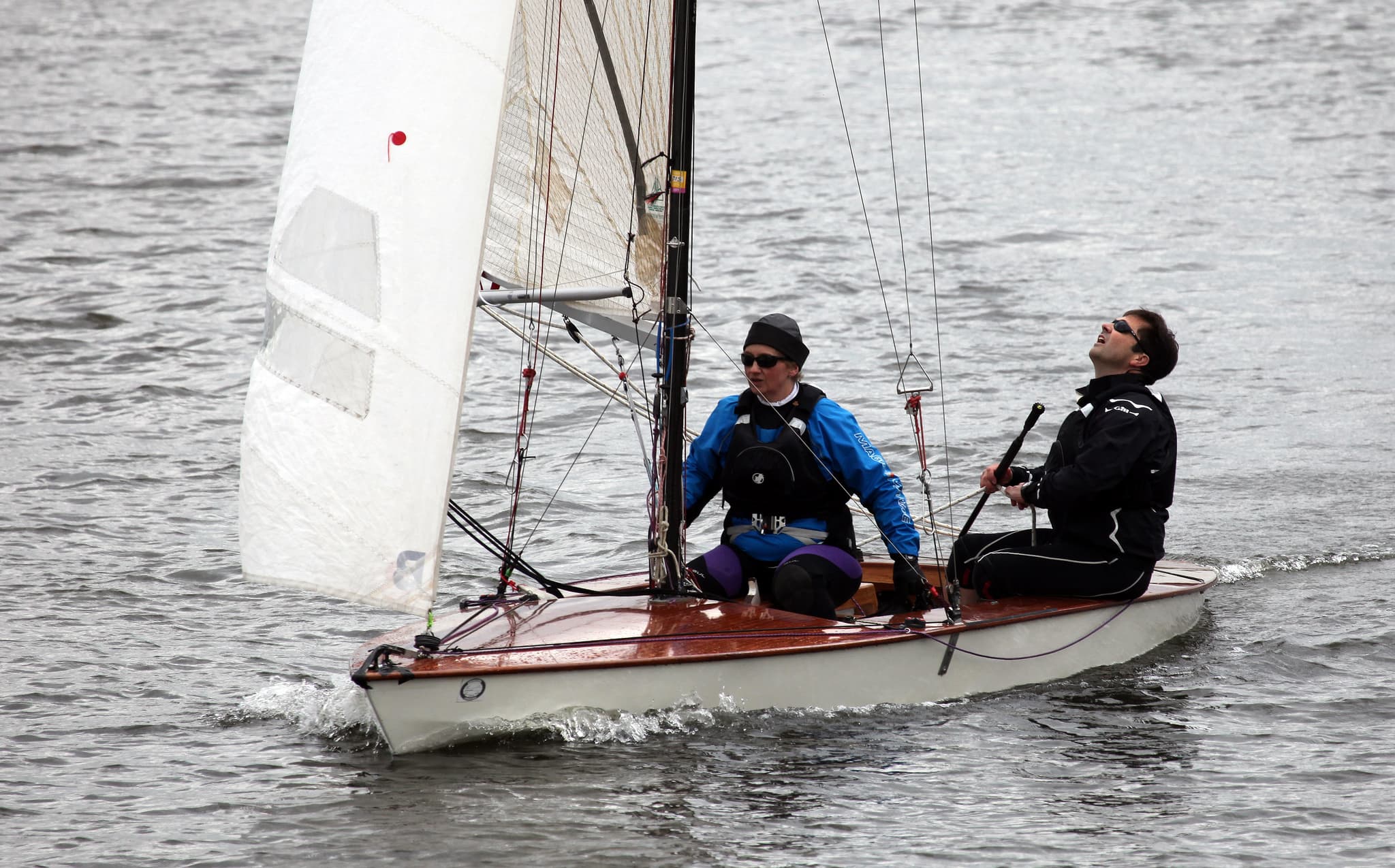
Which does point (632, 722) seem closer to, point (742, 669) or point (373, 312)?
point (742, 669)

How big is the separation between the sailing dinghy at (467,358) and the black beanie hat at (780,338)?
0.96ft

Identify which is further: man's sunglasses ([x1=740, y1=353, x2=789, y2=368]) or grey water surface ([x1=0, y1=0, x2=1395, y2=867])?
man's sunglasses ([x1=740, y1=353, x2=789, y2=368])

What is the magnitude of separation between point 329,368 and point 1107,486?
2849 millimetres

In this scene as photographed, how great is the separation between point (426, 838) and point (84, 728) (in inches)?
68.2

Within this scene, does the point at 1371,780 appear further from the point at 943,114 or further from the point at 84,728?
the point at 943,114

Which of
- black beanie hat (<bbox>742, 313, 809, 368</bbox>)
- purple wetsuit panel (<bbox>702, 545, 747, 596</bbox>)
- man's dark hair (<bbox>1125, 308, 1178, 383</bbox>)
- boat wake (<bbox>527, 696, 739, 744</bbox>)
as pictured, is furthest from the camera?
man's dark hair (<bbox>1125, 308, 1178, 383</bbox>)

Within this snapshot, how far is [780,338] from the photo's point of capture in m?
5.73

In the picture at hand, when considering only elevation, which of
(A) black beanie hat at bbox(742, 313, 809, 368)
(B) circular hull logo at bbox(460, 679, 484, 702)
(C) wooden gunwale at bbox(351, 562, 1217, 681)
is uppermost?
(A) black beanie hat at bbox(742, 313, 809, 368)

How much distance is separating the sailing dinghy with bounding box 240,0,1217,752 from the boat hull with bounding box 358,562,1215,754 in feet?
0.03

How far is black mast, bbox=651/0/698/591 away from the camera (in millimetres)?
5742

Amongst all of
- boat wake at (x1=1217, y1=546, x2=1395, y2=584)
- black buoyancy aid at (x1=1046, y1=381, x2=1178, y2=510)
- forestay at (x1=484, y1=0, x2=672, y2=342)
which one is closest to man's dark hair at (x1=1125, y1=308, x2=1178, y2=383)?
black buoyancy aid at (x1=1046, y1=381, x2=1178, y2=510)

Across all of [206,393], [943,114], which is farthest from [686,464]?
[943,114]

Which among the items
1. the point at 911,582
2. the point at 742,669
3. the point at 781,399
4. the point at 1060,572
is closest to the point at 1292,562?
the point at 1060,572

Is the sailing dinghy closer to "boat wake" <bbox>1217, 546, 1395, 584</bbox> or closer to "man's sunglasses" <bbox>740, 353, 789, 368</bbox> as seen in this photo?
"man's sunglasses" <bbox>740, 353, 789, 368</bbox>
